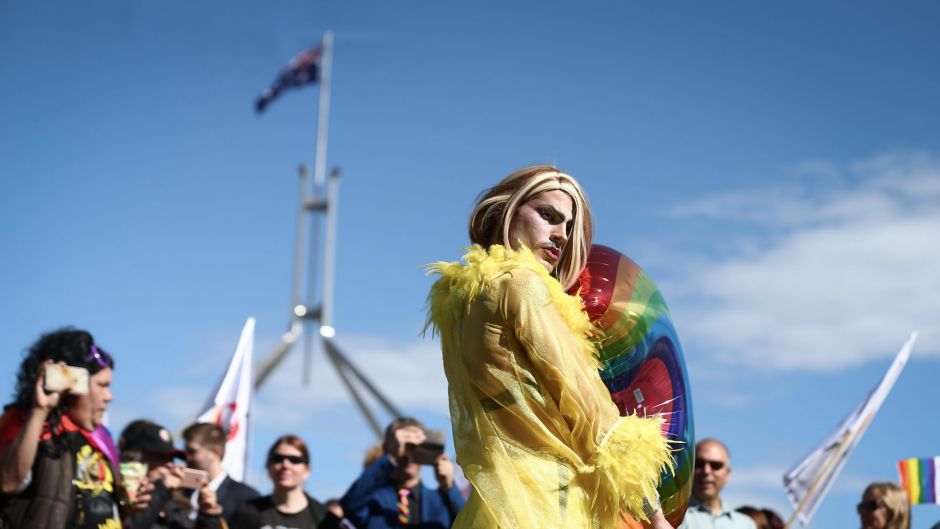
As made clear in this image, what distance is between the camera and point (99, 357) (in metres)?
4.98

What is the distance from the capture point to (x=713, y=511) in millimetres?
6223

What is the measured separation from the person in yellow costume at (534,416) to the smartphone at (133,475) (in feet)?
9.16

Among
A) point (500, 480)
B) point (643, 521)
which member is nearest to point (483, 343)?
point (500, 480)

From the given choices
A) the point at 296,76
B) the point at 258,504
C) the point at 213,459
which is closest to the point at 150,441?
the point at 213,459

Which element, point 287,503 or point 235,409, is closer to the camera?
point 287,503

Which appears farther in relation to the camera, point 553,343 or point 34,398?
point 34,398

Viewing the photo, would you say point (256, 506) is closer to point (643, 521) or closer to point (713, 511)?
point (713, 511)

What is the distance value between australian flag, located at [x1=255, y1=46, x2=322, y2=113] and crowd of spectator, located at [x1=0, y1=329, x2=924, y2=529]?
25783 mm

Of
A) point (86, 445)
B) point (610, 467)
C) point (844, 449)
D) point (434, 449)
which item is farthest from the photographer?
point (844, 449)

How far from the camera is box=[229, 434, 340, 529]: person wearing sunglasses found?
253 inches

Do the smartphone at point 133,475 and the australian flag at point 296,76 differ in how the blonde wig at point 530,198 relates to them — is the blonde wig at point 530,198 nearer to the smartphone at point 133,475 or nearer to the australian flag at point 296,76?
the smartphone at point 133,475

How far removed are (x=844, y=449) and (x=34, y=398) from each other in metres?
6.23

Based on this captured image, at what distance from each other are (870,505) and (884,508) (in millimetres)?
83

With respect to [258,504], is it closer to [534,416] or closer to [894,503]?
[894,503]
